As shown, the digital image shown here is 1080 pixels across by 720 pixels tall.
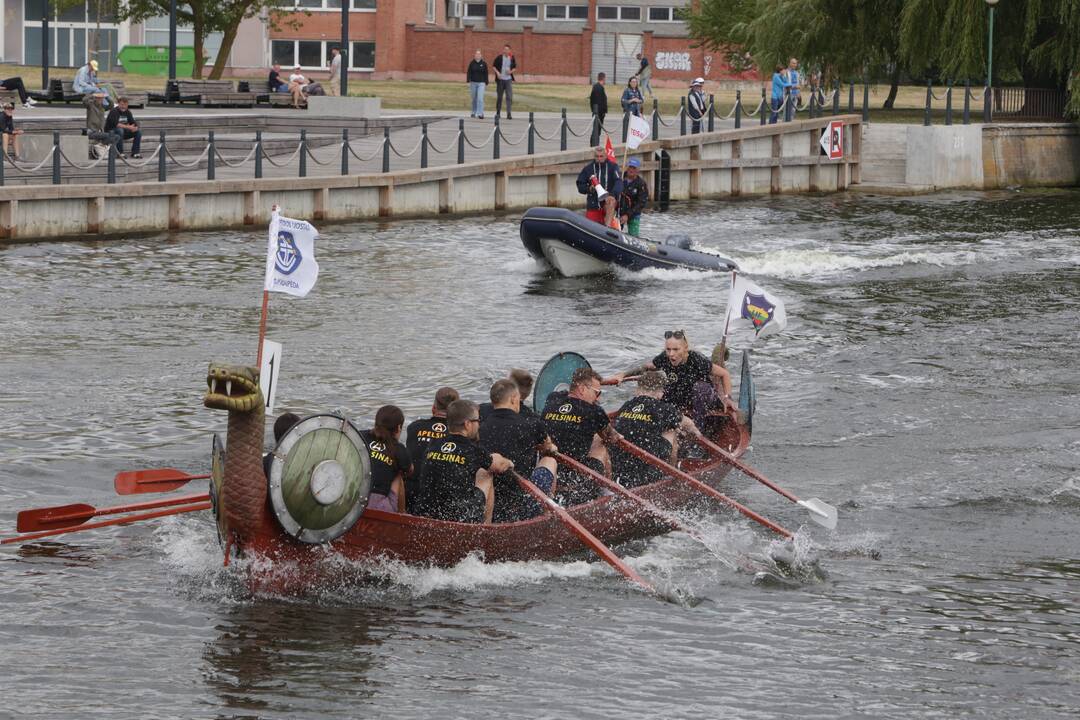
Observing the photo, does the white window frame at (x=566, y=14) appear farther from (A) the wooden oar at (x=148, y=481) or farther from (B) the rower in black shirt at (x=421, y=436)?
(A) the wooden oar at (x=148, y=481)

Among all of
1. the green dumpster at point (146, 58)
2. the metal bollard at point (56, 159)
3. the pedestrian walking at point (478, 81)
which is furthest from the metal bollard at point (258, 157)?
the green dumpster at point (146, 58)

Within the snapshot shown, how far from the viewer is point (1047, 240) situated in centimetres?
3253

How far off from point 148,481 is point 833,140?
106 ft

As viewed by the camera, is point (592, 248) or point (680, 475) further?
point (592, 248)

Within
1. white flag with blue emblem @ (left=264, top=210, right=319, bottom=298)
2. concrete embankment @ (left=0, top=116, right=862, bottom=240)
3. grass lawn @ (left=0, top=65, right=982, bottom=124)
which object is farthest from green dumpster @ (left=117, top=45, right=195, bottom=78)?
white flag with blue emblem @ (left=264, top=210, right=319, bottom=298)

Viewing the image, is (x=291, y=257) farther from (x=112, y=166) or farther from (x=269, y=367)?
(x=112, y=166)

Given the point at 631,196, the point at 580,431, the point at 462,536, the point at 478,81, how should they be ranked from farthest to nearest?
the point at 478,81 < the point at 631,196 < the point at 580,431 < the point at 462,536

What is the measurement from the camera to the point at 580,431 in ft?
43.6

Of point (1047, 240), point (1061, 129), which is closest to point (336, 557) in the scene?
point (1047, 240)

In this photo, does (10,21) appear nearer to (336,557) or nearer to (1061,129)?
(1061,129)

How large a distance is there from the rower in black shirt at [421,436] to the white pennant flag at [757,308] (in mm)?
4282

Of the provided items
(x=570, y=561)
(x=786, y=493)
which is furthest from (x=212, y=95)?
(x=570, y=561)

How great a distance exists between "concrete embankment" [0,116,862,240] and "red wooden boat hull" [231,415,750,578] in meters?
17.8

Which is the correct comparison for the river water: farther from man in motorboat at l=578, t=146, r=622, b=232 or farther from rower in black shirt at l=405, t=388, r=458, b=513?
man in motorboat at l=578, t=146, r=622, b=232
